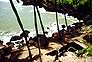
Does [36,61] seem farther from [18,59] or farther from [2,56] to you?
[2,56]

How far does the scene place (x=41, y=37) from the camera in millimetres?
21234

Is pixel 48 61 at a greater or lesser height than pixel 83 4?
lesser

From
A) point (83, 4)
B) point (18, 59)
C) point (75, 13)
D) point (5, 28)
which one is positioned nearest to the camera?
point (18, 59)

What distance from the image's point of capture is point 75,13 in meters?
37.2

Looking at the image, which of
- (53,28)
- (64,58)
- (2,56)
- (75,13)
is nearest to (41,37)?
(53,28)

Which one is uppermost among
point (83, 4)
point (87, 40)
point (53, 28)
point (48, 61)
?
point (83, 4)

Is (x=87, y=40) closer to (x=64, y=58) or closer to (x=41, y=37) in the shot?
(x=64, y=58)

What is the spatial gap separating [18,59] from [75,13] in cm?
3068

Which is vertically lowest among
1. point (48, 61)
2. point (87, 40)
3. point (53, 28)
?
point (53, 28)

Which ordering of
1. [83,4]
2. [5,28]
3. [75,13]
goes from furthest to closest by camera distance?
[75,13], [83,4], [5,28]

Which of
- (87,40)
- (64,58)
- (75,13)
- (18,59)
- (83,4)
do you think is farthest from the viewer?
(75,13)

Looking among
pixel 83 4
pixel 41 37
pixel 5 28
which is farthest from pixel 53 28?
pixel 83 4

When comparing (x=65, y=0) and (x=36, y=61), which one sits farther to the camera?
(x=65, y=0)

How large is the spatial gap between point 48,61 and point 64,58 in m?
1.97
